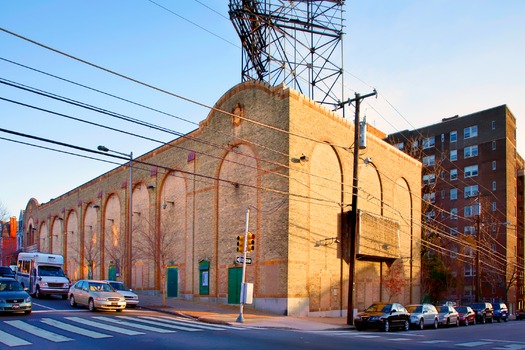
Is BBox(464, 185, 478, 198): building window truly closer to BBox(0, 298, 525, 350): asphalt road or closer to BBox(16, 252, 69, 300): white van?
BBox(16, 252, 69, 300): white van

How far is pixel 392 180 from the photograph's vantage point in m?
40.6

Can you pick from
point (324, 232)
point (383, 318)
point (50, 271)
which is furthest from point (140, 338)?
point (50, 271)

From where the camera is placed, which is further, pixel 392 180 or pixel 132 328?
pixel 392 180

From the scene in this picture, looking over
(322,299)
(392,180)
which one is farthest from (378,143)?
(322,299)

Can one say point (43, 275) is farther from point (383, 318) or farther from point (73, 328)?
point (383, 318)

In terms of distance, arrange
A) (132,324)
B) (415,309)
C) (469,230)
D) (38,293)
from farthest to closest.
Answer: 1. (469,230)
2. (38,293)
3. (415,309)
4. (132,324)

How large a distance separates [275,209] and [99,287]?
33.1ft

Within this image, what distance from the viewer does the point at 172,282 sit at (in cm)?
3816

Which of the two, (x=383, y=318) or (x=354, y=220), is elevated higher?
(x=354, y=220)

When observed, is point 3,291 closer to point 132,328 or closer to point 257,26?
point 132,328

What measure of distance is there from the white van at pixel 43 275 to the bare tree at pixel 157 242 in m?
5.90

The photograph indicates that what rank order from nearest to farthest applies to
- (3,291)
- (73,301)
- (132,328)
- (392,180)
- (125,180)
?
(132,328)
(3,291)
(73,301)
(392,180)
(125,180)

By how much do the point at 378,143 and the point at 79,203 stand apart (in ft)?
109

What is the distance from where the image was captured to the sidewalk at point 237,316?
23.7 m
